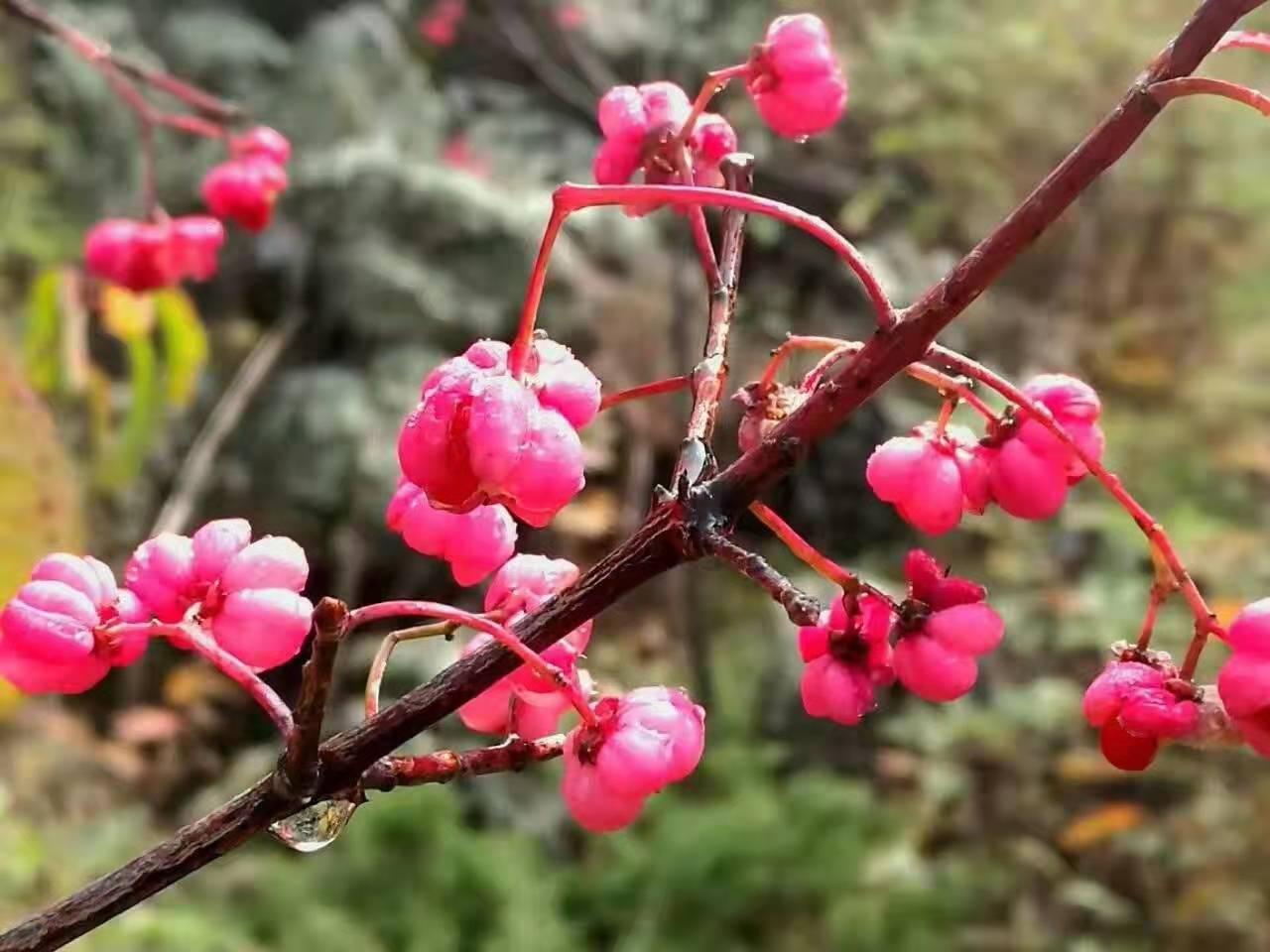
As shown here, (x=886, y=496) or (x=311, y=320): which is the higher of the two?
(x=886, y=496)

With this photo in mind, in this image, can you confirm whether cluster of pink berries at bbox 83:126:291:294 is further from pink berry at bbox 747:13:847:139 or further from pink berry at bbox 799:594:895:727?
pink berry at bbox 799:594:895:727

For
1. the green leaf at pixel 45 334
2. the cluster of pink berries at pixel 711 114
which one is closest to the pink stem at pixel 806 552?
the cluster of pink berries at pixel 711 114

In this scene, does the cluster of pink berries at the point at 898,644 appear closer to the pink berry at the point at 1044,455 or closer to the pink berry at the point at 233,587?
the pink berry at the point at 1044,455

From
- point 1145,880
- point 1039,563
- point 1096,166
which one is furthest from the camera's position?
point 1039,563

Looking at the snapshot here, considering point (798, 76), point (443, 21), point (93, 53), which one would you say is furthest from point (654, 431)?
point (798, 76)

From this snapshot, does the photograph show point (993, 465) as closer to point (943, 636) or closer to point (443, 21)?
point (943, 636)

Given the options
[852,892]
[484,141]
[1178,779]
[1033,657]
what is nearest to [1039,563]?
[1033,657]

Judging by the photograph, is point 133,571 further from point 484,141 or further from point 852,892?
point 484,141
